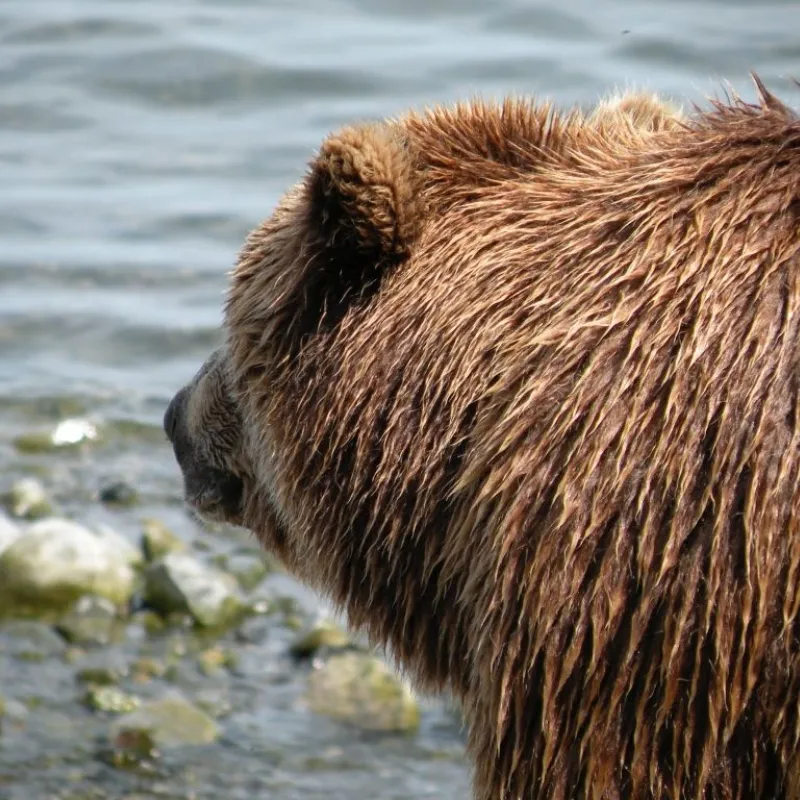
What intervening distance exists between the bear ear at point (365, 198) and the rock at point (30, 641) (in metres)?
3.18

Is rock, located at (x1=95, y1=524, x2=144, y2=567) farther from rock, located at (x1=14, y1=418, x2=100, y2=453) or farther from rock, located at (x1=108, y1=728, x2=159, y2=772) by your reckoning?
rock, located at (x1=108, y1=728, x2=159, y2=772)

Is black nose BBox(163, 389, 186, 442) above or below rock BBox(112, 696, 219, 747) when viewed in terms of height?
above

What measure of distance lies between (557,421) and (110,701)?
10.7 ft

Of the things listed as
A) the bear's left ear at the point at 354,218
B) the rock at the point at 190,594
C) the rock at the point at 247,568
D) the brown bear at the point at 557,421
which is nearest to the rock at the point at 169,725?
the rock at the point at 190,594

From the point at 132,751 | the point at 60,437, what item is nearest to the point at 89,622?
the point at 132,751

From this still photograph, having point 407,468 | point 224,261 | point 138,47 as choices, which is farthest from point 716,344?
point 138,47

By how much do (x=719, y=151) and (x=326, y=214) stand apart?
925 millimetres

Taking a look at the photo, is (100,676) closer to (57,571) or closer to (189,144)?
(57,571)

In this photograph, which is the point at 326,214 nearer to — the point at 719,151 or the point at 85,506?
the point at 719,151

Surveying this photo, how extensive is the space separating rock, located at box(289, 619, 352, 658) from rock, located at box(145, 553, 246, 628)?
36cm

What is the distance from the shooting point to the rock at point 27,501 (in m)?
7.55

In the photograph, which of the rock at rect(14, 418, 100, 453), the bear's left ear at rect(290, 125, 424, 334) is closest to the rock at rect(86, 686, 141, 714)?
the rock at rect(14, 418, 100, 453)

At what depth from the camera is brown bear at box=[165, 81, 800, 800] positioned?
3.05 meters

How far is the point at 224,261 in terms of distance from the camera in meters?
10.0
